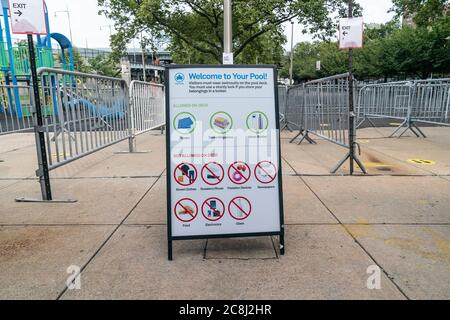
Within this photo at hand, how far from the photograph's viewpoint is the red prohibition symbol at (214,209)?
3.18 metres

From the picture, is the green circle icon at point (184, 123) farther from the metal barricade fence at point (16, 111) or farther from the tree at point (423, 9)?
the tree at point (423, 9)

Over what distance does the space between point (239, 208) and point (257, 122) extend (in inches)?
31.1

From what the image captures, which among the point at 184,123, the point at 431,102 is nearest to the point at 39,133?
the point at 184,123

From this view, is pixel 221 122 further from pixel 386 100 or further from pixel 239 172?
pixel 386 100

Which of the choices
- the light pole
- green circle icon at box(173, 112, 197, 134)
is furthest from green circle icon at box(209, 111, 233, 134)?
the light pole

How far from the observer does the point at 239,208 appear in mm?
→ 3209

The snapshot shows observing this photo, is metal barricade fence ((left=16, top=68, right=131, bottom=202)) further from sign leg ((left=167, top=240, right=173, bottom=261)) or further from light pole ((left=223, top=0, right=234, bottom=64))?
light pole ((left=223, top=0, right=234, bottom=64))

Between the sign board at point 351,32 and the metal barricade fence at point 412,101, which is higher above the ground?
the sign board at point 351,32

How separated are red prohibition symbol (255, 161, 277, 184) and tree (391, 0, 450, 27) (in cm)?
1182

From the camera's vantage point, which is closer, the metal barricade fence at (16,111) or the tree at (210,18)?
the metal barricade fence at (16,111)

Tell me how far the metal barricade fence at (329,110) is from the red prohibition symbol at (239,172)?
3.18 metres

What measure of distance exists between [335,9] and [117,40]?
31.1 feet

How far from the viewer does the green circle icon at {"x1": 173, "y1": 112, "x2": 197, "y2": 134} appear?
311 cm

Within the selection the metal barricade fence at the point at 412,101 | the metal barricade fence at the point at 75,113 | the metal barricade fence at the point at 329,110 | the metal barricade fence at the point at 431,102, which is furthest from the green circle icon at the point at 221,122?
the metal barricade fence at the point at 431,102
